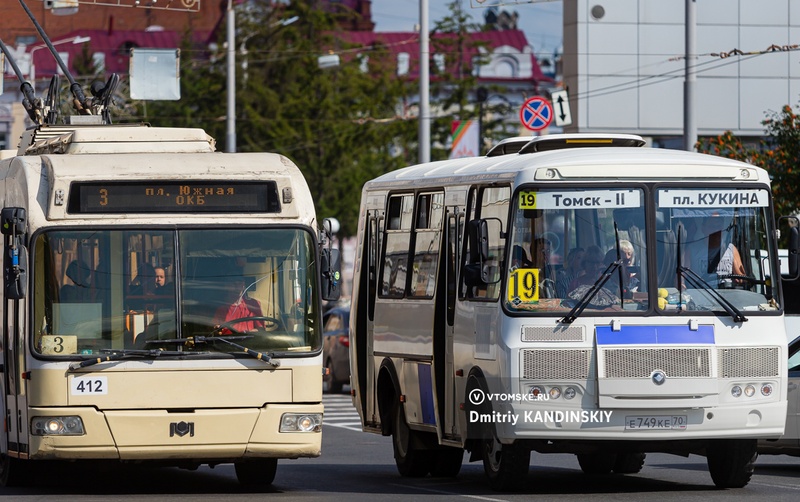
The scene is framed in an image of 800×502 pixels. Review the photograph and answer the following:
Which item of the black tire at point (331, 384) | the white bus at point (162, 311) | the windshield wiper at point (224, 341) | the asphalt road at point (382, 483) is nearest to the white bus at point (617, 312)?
the asphalt road at point (382, 483)

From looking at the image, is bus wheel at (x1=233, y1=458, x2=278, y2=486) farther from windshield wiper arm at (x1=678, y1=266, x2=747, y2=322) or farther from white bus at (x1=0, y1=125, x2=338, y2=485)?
windshield wiper arm at (x1=678, y1=266, x2=747, y2=322)

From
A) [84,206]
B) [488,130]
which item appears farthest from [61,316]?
[488,130]

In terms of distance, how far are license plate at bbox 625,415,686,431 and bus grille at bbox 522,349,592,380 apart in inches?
A: 20.4

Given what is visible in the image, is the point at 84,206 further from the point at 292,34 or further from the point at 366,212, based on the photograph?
the point at 292,34

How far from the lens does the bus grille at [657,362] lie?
1356 centimetres

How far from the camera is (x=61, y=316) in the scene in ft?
44.5

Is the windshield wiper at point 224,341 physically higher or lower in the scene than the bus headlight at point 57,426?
higher

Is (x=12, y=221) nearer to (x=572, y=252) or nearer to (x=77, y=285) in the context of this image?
(x=77, y=285)

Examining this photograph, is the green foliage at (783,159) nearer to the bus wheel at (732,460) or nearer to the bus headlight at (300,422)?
the bus wheel at (732,460)

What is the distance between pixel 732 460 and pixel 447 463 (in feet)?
9.87

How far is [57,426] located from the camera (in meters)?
13.4

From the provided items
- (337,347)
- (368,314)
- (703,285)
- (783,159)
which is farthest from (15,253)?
(783,159)

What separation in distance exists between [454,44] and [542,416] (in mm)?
43031

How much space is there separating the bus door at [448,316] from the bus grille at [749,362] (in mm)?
2276
